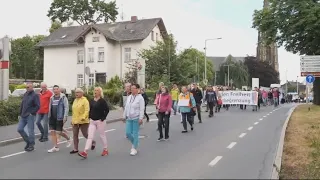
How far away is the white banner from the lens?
30.9m

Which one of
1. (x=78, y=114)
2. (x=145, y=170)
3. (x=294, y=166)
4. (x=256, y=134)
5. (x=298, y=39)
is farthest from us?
(x=298, y=39)

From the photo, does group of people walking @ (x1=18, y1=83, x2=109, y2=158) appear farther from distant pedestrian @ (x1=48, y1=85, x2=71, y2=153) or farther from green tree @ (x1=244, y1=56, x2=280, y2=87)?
green tree @ (x1=244, y1=56, x2=280, y2=87)

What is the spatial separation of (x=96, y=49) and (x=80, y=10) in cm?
1659

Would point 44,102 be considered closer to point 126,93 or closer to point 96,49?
point 126,93

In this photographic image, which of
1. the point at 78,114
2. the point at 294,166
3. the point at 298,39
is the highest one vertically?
the point at 298,39

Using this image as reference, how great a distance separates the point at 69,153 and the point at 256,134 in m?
6.69

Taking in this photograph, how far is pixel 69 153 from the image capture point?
10750mm

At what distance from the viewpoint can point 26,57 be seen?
77.4 m

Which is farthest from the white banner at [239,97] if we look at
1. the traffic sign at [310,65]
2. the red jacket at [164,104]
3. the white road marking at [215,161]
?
the white road marking at [215,161]

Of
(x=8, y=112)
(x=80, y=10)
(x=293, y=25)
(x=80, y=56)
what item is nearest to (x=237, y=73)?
(x=80, y=10)

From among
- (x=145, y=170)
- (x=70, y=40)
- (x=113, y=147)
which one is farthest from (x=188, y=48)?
(x=145, y=170)

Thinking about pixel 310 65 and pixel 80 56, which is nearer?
pixel 310 65

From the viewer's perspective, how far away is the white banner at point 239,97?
30906 mm

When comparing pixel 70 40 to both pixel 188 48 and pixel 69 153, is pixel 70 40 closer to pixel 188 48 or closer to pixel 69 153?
pixel 188 48
